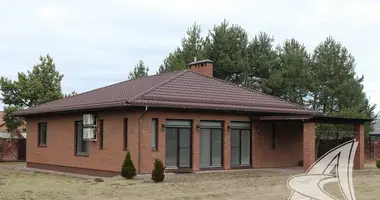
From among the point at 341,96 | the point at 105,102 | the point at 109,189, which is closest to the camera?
the point at 109,189

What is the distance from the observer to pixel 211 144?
21484mm

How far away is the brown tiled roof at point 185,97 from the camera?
64.5 feet

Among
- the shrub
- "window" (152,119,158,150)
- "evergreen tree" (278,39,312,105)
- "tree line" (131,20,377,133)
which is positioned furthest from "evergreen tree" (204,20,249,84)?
the shrub

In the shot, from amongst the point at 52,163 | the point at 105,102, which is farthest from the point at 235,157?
the point at 52,163

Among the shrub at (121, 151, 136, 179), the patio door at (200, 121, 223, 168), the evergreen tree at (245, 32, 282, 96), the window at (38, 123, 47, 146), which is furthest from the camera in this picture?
the evergreen tree at (245, 32, 282, 96)

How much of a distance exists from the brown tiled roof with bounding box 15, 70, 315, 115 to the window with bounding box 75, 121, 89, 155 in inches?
36.4

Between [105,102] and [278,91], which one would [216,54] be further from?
[105,102]

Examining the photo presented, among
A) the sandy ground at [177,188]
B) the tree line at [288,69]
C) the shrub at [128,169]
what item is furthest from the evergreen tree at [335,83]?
the shrub at [128,169]

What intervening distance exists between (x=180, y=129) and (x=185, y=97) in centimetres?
133

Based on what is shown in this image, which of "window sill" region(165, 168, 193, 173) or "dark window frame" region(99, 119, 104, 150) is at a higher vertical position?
"dark window frame" region(99, 119, 104, 150)

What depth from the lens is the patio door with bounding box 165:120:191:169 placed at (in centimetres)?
2019

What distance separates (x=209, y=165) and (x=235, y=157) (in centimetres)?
164

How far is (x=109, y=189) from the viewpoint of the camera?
48.3ft

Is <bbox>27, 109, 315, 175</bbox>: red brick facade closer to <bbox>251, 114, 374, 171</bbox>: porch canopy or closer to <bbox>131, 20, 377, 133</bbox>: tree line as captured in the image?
<bbox>251, 114, 374, 171</bbox>: porch canopy
